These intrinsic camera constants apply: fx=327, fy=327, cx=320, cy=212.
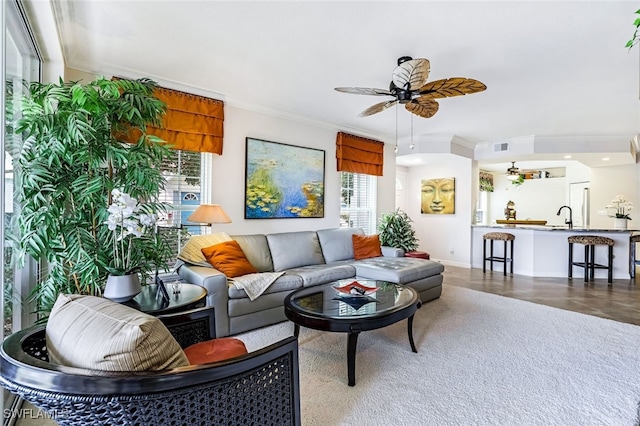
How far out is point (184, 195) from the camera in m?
3.79

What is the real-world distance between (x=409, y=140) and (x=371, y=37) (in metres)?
3.89

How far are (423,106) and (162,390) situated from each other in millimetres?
3058

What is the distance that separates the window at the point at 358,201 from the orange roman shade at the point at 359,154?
20 cm

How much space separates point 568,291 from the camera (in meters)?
4.81

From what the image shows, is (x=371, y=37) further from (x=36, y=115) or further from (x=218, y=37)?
(x=36, y=115)

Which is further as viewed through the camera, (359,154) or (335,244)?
(359,154)

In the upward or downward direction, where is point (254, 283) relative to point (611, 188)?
downward

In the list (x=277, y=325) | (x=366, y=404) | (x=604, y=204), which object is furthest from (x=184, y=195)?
(x=604, y=204)

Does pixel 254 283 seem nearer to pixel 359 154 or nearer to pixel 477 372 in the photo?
pixel 477 372

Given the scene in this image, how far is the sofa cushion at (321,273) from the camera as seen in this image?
3516mm

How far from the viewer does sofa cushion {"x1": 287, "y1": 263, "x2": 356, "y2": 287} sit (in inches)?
138

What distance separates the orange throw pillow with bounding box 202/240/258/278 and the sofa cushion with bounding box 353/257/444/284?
53.4 inches

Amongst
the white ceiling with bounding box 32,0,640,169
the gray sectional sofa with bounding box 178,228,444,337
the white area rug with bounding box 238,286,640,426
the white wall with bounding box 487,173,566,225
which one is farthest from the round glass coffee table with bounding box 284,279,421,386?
the white wall with bounding box 487,173,566,225

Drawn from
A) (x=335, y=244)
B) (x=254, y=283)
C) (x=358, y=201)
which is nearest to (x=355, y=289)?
(x=254, y=283)
